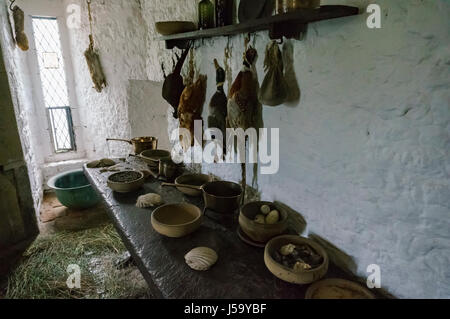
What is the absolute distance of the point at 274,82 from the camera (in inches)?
53.5

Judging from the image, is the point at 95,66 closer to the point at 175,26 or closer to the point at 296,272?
the point at 175,26

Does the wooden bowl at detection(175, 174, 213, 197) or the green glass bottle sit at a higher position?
the green glass bottle

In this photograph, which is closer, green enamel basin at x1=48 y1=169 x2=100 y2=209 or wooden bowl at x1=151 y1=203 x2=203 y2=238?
wooden bowl at x1=151 y1=203 x2=203 y2=238

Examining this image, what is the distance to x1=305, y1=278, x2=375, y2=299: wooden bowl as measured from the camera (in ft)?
3.60

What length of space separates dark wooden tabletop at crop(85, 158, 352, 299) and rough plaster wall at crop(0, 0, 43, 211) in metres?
1.89

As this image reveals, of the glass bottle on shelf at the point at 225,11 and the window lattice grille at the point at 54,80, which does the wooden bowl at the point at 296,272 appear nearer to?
the glass bottle on shelf at the point at 225,11

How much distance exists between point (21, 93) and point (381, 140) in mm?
3743

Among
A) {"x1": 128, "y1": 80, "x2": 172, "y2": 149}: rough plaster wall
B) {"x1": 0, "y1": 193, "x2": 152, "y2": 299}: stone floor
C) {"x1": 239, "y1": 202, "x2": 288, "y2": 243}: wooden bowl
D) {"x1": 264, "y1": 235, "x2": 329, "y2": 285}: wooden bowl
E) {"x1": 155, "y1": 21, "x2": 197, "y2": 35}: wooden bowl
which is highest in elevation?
{"x1": 155, "y1": 21, "x2": 197, "y2": 35}: wooden bowl

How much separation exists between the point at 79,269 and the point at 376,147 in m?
2.51

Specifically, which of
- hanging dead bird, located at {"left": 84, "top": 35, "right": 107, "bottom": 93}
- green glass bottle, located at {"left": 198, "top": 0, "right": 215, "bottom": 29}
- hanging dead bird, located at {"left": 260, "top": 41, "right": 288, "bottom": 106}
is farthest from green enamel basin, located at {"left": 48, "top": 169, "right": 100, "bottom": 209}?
hanging dead bird, located at {"left": 260, "top": 41, "right": 288, "bottom": 106}

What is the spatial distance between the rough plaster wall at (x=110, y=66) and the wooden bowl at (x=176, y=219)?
1.82m

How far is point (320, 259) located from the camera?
48.3 inches

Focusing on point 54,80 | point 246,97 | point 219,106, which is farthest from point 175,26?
point 54,80

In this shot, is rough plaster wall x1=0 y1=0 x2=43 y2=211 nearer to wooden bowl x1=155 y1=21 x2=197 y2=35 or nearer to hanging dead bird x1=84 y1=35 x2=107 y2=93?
hanging dead bird x1=84 y1=35 x2=107 y2=93
